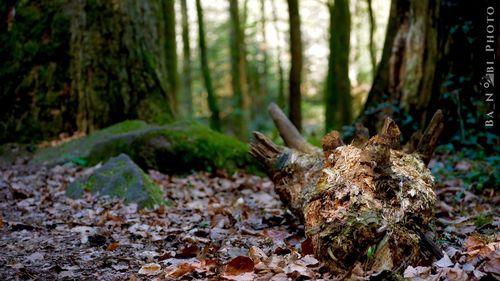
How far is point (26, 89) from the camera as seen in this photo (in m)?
8.23

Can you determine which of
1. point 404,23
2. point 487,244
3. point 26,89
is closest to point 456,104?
point 404,23

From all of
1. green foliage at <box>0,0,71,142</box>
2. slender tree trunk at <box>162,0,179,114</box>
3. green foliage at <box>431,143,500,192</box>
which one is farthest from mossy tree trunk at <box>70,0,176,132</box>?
green foliage at <box>431,143,500,192</box>

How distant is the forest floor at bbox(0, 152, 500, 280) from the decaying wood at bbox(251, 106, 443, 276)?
128mm

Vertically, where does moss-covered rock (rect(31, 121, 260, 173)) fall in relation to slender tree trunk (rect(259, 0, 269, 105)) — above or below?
below

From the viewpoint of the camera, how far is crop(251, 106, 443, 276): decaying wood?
8.64 ft

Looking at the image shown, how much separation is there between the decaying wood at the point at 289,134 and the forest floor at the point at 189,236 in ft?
2.04

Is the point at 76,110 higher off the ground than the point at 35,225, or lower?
higher

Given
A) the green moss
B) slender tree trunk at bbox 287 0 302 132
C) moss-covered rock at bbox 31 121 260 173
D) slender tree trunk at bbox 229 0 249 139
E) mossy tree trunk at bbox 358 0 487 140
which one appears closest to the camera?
moss-covered rock at bbox 31 121 260 173

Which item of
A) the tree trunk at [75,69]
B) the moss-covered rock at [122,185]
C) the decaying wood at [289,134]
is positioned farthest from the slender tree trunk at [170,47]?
the decaying wood at [289,134]

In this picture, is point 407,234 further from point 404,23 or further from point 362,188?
point 404,23

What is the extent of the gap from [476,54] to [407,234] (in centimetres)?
500

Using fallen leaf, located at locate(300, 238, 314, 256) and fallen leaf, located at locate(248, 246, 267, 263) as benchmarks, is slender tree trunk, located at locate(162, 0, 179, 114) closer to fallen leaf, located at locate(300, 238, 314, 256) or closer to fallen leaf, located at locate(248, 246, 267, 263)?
fallen leaf, located at locate(248, 246, 267, 263)

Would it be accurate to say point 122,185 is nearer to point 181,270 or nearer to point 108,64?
point 181,270

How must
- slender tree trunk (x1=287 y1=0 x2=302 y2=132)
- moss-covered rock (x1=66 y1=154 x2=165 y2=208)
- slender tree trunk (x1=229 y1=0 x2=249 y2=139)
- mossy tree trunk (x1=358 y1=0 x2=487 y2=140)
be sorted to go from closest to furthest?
moss-covered rock (x1=66 y1=154 x2=165 y2=208)
mossy tree trunk (x1=358 y1=0 x2=487 y2=140)
slender tree trunk (x1=287 y1=0 x2=302 y2=132)
slender tree trunk (x1=229 y1=0 x2=249 y2=139)
